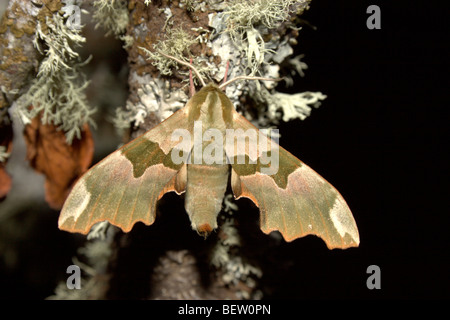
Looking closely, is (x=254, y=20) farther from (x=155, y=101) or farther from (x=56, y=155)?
(x=56, y=155)

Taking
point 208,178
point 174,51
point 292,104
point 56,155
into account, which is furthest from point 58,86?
point 292,104

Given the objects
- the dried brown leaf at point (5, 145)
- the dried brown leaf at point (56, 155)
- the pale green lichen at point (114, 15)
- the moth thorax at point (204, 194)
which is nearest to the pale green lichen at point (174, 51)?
the pale green lichen at point (114, 15)

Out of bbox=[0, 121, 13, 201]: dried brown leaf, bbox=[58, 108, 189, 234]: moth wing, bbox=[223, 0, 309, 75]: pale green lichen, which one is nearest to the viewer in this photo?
bbox=[58, 108, 189, 234]: moth wing

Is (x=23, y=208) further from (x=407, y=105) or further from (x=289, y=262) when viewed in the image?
(x=407, y=105)

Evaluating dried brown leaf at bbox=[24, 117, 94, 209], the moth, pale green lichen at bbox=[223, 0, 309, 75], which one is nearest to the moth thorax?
the moth

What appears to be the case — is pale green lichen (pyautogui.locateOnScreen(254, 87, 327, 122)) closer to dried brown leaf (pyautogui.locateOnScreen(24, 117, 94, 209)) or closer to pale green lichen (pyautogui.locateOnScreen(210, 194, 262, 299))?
pale green lichen (pyautogui.locateOnScreen(210, 194, 262, 299))
